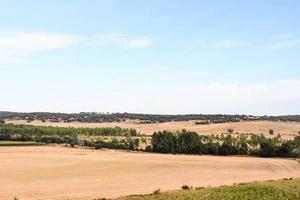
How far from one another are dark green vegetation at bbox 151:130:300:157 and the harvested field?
729 inches

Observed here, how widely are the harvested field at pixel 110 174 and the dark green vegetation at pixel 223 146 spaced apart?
18.5 metres

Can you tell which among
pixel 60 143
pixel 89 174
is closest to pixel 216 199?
pixel 89 174

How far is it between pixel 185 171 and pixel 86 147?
230 ft

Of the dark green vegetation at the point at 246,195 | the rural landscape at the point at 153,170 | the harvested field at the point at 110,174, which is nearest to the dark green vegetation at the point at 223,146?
the rural landscape at the point at 153,170

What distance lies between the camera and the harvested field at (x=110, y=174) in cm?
7150

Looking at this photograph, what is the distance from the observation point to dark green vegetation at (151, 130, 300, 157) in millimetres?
146500

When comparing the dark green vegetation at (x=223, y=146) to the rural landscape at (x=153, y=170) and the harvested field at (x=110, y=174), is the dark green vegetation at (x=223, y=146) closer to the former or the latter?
the rural landscape at (x=153, y=170)

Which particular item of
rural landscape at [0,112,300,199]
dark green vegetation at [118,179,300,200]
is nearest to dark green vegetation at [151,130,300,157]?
rural landscape at [0,112,300,199]

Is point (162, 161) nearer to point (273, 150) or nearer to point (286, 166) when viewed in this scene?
point (286, 166)

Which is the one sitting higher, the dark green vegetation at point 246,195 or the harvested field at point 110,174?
the dark green vegetation at point 246,195

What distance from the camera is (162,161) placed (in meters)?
120

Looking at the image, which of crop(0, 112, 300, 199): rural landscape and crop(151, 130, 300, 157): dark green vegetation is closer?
crop(0, 112, 300, 199): rural landscape

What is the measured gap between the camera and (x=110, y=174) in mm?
96812

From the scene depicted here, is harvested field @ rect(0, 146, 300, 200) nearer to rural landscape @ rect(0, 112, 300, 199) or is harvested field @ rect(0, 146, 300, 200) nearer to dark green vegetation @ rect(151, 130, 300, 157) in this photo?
rural landscape @ rect(0, 112, 300, 199)
